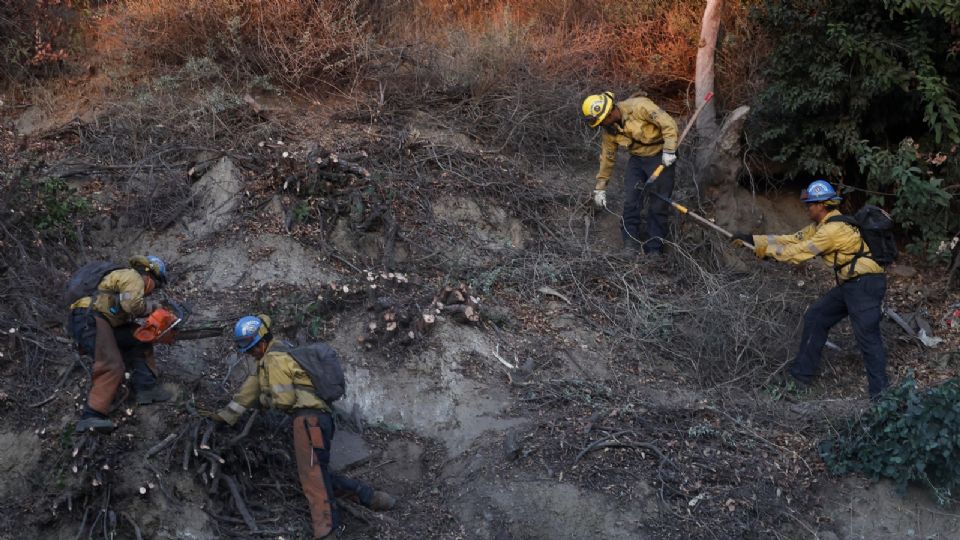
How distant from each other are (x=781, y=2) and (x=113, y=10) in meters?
7.76

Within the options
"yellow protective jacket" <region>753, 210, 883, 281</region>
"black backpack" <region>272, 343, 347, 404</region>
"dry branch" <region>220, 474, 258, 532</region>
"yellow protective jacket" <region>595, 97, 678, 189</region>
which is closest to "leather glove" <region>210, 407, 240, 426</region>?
"dry branch" <region>220, 474, 258, 532</region>

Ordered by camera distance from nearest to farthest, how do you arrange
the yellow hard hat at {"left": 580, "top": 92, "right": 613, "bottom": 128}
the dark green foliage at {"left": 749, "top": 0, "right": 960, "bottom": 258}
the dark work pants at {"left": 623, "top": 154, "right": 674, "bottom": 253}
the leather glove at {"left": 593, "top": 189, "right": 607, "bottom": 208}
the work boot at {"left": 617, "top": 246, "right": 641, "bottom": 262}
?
the yellow hard hat at {"left": 580, "top": 92, "right": 613, "bottom": 128} → the dark green foliage at {"left": 749, "top": 0, "right": 960, "bottom": 258} → the dark work pants at {"left": 623, "top": 154, "right": 674, "bottom": 253} → the work boot at {"left": 617, "top": 246, "right": 641, "bottom": 262} → the leather glove at {"left": 593, "top": 189, "right": 607, "bottom": 208}

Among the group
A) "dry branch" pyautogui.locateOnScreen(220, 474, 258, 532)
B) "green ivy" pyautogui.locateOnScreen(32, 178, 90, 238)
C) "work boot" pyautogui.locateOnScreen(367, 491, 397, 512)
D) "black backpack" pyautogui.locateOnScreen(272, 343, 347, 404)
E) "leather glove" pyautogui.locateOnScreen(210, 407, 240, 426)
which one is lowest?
"work boot" pyautogui.locateOnScreen(367, 491, 397, 512)

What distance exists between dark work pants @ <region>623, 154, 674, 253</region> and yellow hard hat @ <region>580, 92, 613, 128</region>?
69cm

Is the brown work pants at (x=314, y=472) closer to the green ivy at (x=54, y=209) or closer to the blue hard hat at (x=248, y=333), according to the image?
the blue hard hat at (x=248, y=333)

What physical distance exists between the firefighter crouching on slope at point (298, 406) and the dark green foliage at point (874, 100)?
6186 mm

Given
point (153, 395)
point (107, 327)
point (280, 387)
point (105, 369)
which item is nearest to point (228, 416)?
point (280, 387)

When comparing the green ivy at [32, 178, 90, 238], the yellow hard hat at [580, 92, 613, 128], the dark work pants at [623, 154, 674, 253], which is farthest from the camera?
the dark work pants at [623, 154, 674, 253]

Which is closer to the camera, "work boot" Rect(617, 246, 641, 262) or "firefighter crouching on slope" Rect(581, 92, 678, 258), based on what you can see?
"firefighter crouching on slope" Rect(581, 92, 678, 258)

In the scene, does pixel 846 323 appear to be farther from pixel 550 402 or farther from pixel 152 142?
pixel 152 142

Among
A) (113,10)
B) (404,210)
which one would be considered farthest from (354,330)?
(113,10)

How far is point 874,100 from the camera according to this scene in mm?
9742

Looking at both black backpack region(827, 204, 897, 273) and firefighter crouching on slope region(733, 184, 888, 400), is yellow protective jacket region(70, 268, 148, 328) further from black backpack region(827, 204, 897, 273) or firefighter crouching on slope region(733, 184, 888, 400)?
black backpack region(827, 204, 897, 273)

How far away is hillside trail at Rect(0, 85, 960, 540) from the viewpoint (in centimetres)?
645
